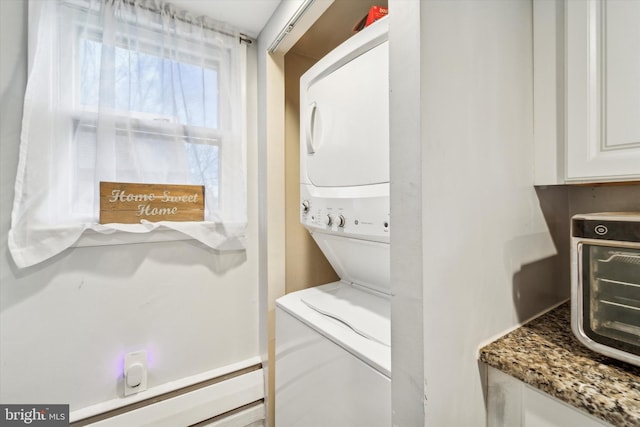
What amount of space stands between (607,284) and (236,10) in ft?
6.13

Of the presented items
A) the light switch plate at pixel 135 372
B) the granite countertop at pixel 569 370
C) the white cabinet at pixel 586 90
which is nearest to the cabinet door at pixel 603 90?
the white cabinet at pixel 586 90

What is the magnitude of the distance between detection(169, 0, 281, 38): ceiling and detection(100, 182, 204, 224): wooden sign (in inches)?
36.8

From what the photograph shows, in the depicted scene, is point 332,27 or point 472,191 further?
point 332,27

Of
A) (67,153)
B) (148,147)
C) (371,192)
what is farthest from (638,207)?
(67,153)

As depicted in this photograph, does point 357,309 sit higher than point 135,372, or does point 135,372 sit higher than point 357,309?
point 357,309

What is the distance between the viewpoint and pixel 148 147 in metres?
1.38

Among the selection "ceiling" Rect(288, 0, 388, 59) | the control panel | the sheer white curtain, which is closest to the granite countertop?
the control panel

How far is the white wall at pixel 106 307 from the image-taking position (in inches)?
44.7

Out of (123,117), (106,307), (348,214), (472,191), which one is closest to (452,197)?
(472,191)

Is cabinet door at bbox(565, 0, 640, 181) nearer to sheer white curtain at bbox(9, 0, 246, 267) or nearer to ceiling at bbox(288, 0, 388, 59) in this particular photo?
ceiling at bbox(288, 0, 388, 59)

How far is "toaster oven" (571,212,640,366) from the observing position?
0.62 m

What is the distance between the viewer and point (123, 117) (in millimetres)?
1303

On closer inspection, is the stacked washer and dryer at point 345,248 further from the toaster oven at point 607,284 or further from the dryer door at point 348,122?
the toaster oven at point 607,284

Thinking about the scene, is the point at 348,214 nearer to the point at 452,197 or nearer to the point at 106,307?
the point at 452,197
